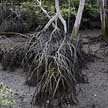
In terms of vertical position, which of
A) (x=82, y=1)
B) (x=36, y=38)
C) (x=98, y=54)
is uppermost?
(x=82, y=1)

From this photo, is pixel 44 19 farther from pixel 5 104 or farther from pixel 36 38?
pixel 5 104

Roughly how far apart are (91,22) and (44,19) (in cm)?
159

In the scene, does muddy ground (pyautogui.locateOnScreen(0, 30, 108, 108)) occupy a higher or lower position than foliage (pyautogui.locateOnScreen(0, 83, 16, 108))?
lower

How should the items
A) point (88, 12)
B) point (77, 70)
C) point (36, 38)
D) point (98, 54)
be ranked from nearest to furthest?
1. point (77, 70)
2. point (36, 38)
3. point (98, 54)
4. point (88, 12)

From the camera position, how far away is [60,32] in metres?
8.39

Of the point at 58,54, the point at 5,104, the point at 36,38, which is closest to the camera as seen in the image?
the point at 5,104

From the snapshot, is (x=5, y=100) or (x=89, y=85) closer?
(x=5, y=100)

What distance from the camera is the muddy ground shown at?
6.64 metres

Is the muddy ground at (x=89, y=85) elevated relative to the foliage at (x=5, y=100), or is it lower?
lower

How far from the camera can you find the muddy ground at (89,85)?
6.64 metres

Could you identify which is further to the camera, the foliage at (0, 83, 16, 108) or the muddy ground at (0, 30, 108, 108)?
the muddy ground at (0, 30, 108, 108)

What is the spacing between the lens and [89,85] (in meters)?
7.58

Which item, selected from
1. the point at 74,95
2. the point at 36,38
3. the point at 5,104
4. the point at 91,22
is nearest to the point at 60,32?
the point at 36,38

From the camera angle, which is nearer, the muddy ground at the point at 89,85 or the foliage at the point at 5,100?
the foliage at the point at 5,100
